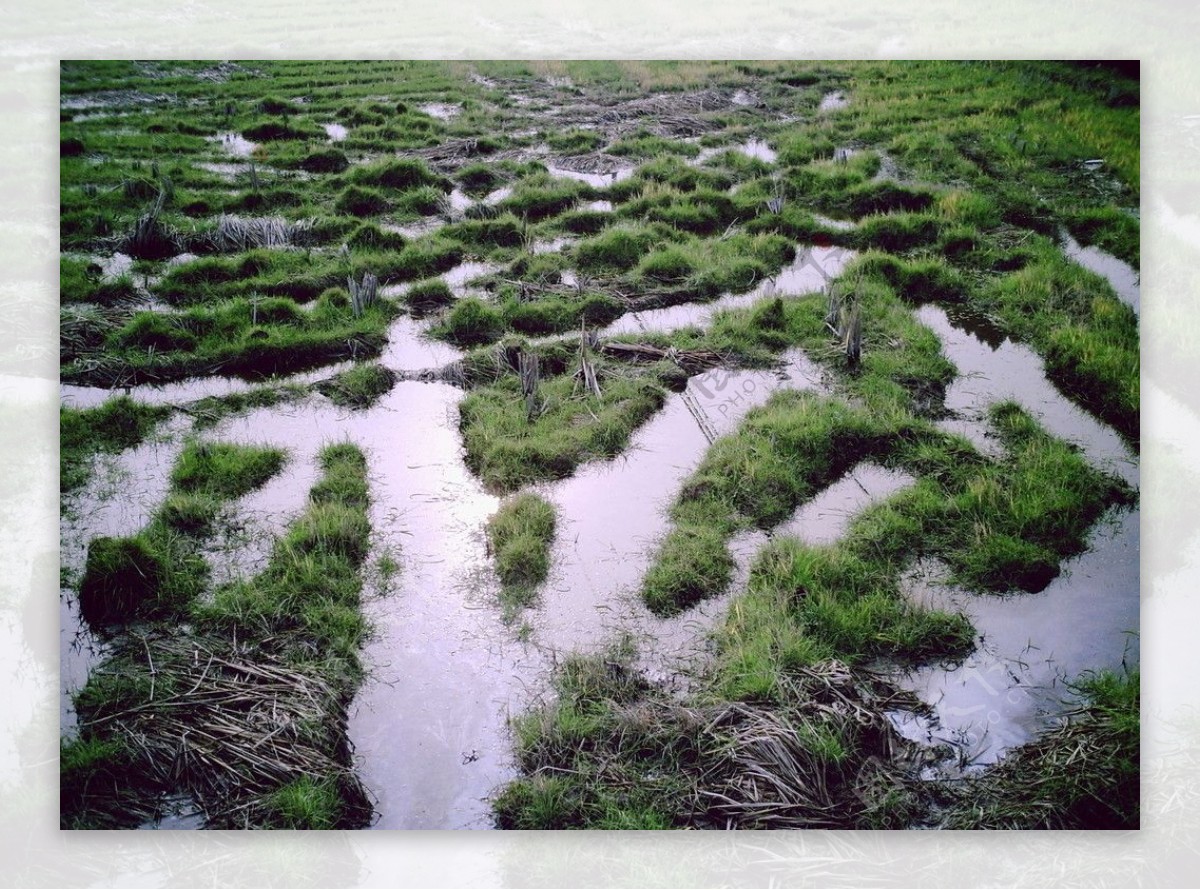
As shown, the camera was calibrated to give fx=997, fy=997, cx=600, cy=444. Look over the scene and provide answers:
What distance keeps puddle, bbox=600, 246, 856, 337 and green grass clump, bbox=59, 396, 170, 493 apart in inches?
69.0

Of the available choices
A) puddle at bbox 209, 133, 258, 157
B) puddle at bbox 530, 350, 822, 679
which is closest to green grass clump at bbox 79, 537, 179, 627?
puddle at bbox 530, 350, 822, 679

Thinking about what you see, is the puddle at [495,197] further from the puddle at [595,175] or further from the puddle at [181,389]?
the puddle at [181,389]

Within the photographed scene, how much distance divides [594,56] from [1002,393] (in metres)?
2.01

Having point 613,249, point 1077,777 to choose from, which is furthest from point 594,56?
point 1077,777

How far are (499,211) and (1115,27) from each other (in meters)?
2.43

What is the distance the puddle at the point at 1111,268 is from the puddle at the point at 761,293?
84cm

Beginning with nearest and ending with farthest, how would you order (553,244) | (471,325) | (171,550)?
(171,550) < (471,325) < (553,244)

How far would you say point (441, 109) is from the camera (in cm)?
409

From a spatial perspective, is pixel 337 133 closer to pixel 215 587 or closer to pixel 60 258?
pixel 60 258

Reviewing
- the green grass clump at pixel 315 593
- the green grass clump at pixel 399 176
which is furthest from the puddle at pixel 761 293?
the green grass clump at pixel 315 593

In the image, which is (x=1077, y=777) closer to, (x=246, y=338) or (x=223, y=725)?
(x=223, y=725)

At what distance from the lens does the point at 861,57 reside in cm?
379

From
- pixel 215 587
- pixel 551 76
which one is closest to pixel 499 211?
pixel 551 76

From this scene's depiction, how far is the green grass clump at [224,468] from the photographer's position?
11.3 ft
